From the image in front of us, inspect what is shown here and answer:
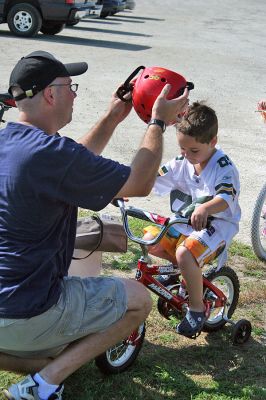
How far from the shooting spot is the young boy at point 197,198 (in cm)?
405

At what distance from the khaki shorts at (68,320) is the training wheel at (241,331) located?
1238 millimetres

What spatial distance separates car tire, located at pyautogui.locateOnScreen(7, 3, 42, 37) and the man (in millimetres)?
13511

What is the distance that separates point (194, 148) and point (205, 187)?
280mm

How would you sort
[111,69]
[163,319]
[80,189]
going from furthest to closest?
[111,69]
[163,319]
[80,189]

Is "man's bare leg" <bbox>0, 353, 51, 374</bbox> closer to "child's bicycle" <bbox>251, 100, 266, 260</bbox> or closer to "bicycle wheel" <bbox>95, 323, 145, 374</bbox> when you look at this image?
"bicycle wheel" <bbox>95, 323, 145, 374</bbox>

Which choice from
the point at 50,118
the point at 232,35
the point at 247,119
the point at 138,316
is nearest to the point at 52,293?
the point at 138,316

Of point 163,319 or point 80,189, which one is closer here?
point 80,189

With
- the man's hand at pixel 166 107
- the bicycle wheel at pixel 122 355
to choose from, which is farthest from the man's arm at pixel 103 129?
the bicycle wheel at pixel 122 355

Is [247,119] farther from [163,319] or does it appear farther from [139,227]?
[163,319]

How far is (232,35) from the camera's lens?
72.7 ft

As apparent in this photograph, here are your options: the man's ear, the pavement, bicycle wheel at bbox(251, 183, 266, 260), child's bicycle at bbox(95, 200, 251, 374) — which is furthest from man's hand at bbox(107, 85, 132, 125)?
the pavement

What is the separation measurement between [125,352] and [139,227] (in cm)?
230

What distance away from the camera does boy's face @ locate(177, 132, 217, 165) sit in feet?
13.4

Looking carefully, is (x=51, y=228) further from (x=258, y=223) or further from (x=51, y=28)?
(x=51, y=28)
